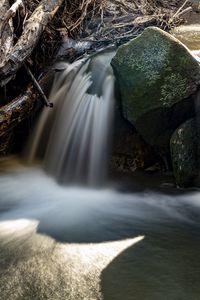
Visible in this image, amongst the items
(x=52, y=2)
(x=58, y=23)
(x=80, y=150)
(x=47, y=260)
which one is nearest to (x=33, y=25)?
(x=52, y=2)

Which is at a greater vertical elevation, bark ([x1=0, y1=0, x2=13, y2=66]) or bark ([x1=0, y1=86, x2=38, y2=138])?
bark ([x1=0, y1=0, x2=13, y2=66])

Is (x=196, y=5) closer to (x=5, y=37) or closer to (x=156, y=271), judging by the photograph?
(x=5, y=37)

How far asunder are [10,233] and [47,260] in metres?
0.65

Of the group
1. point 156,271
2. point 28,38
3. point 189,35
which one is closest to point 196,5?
point 189,35

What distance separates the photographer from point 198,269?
3.45m

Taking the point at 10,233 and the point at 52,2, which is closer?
the point at 10,233

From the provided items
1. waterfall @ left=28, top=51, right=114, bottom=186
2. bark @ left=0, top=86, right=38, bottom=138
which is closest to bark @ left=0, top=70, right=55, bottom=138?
bark @ left=0, top=86, right=38, bottom=138

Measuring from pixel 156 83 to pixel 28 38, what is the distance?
5.92ft

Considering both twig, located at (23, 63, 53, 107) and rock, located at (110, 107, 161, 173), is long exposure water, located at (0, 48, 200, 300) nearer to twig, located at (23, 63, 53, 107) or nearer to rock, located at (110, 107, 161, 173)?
rock, located at (110, 107, 161, 173)

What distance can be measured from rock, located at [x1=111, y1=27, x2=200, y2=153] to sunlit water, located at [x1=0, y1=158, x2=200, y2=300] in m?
0.87

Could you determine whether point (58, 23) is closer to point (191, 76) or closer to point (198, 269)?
point (191, 76)

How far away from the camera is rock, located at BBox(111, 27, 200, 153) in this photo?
16.9ft

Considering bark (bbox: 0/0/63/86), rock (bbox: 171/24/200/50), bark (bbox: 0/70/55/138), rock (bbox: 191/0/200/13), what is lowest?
rock (bbox: 191/0/200/13)

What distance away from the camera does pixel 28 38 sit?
5.74m
